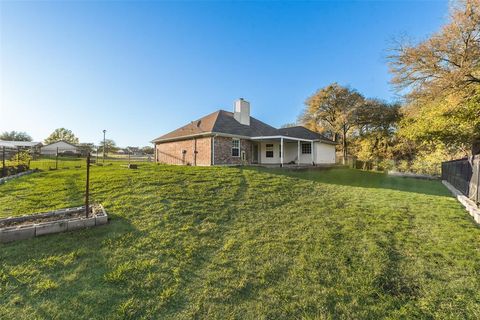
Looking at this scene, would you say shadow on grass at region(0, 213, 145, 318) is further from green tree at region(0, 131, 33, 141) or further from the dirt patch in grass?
green tree at region(0, 131, 33, 141)

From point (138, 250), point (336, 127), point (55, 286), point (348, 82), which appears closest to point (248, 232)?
point (138, 250)

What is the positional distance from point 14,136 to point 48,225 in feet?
254

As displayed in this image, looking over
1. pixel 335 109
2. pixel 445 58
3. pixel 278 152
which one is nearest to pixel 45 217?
pixel 278 152

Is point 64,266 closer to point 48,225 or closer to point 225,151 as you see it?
point 48,225

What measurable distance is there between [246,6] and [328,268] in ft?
46.4

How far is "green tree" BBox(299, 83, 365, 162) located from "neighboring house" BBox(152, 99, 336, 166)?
5.07 meters

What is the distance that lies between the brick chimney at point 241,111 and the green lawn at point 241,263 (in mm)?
12801

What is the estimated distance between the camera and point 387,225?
5121mm

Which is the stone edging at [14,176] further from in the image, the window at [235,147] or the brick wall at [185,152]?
the window at [235,147]

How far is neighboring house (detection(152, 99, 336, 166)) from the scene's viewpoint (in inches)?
583

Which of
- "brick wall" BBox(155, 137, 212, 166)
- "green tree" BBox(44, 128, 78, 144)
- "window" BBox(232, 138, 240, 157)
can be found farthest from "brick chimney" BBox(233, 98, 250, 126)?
"green tree" BBox(44, 128, 78, 144)

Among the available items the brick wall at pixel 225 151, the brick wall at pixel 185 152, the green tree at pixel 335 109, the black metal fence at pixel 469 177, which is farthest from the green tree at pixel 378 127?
the brick wall at pixel 185 152

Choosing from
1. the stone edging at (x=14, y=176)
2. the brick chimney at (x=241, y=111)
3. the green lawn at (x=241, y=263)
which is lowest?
the green lawn at (x=241, y=263)

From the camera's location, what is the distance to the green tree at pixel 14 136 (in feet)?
178
